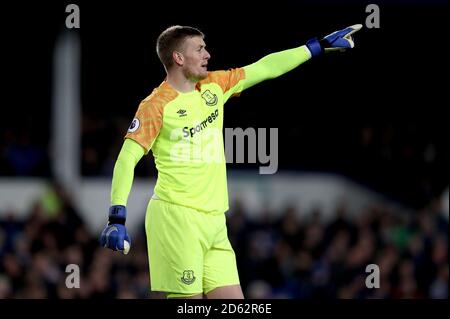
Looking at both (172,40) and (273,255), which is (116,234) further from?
(273,255)

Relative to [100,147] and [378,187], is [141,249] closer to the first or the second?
[100,147]

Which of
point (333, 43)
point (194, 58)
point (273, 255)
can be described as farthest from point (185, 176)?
point (273, 255)

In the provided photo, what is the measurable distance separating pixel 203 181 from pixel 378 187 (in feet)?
28.4

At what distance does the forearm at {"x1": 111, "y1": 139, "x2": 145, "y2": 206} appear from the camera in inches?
284

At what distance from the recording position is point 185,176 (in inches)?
291

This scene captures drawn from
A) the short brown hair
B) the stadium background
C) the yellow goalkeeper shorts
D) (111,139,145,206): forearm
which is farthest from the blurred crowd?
the short brown hair

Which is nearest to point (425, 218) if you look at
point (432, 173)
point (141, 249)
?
point (432, 173)

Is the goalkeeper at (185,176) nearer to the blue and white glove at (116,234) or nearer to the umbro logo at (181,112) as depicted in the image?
the umbro logo at (181,112)

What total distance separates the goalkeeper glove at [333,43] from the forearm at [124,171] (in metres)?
1.48

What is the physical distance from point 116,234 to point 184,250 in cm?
52

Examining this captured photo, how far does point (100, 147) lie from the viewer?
48.2 ft

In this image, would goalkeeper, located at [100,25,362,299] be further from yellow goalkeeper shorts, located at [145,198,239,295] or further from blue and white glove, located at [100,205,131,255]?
blue and white glove, located at [100,205,131,255]

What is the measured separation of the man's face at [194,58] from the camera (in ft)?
24.3

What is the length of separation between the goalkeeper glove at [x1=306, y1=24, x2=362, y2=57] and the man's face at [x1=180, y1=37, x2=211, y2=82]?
882mm
